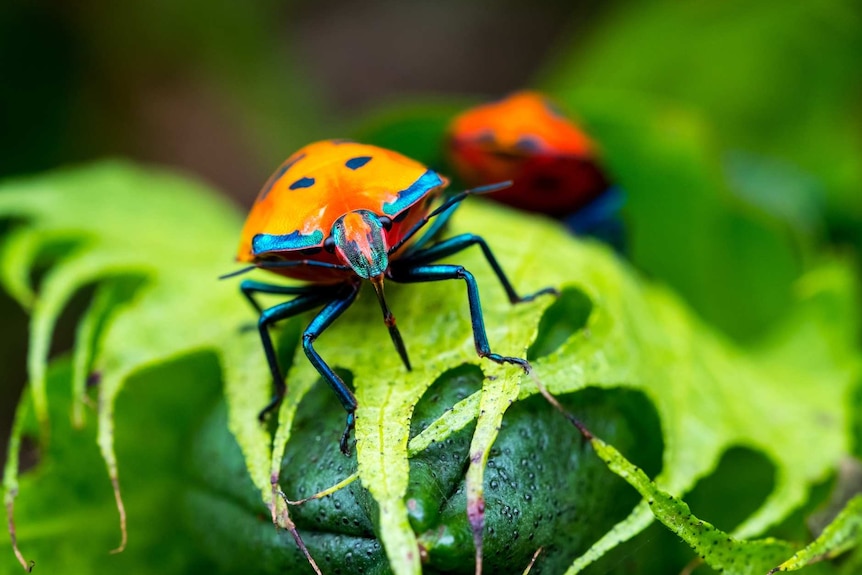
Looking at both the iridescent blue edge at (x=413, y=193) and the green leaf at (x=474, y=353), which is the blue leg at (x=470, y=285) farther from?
the iridescent blue edge at (x=413, y=193)

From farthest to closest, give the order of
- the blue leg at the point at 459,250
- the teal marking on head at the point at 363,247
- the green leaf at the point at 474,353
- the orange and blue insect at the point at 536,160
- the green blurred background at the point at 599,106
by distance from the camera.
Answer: the green blurred background at the point at 599,106
the orange and blue insect at the point at 536,160
the blue leg at the point at 459,250
the teal marking on head at the point at 363,247
the green leaf at the point at 474,353

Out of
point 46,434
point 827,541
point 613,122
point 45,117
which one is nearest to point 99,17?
point 45,117

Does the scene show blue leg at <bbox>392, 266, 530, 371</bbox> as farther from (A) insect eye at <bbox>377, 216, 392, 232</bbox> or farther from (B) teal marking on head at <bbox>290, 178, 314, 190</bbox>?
(B) teal marking on head at <bbox>290, 178, 314, 190</bbox>

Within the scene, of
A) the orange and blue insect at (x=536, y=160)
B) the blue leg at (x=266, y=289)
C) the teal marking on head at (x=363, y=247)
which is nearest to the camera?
the teal marking on head at (x=363, y=247)

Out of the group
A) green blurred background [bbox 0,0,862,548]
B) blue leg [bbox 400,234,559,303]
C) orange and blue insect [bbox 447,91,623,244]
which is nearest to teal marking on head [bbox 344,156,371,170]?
blue leg [bbox 400,234,559,303]

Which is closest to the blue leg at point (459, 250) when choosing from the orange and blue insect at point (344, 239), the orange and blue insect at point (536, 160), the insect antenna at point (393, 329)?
the orange and blue insect at point (344, 239)

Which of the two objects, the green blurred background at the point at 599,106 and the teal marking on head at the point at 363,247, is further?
the green blurred background at the point at 599,106

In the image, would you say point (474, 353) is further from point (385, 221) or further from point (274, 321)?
point (274, 321)

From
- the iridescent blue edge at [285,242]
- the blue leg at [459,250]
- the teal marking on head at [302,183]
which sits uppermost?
the teal marking on head at [302,183]
